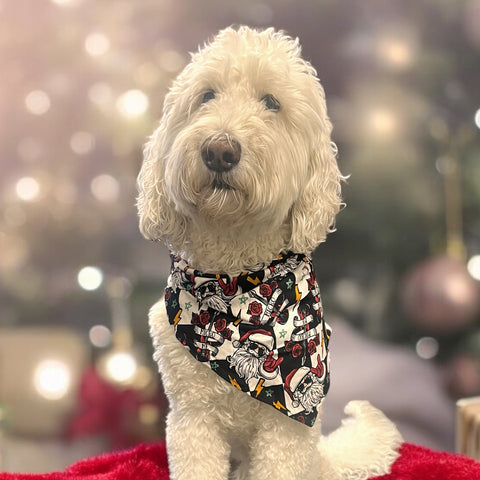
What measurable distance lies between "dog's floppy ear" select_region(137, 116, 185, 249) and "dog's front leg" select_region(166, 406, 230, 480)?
335 mm

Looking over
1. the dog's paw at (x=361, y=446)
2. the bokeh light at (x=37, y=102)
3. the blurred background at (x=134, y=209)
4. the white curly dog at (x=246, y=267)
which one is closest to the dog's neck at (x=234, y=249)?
the white curly dog at (x=246, y=267)

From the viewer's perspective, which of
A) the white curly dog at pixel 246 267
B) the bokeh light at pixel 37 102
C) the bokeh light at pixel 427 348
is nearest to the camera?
the white curly dog at pixel 246 267

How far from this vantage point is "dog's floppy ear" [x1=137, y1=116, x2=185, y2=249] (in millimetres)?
1226

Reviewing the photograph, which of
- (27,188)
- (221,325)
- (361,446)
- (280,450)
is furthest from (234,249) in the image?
(27,188)

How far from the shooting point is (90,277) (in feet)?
6.32

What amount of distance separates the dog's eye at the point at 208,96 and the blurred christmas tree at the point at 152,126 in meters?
0.75

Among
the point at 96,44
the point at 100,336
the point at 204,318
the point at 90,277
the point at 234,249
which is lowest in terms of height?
the point at 204,318

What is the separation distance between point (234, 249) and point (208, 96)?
277mm

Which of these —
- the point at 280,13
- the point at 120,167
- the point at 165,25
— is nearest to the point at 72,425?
the point at 120,167

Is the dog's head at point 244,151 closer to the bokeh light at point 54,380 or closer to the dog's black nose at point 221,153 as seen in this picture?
the dog's black nose at point 221,153

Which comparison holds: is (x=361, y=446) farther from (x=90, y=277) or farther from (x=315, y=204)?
(x=90, y=277)

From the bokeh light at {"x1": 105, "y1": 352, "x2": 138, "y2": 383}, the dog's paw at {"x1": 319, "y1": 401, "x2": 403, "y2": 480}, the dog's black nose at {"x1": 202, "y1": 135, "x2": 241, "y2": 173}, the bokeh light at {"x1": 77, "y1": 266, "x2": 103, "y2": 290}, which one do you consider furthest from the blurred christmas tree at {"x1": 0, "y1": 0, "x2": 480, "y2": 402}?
the dog's black nose at {"x1": 202, "y1": 135, "x2": 241, "y2": 173}

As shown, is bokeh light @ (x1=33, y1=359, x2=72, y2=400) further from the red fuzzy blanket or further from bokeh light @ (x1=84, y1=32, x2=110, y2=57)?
bokeh light @ (x1=84, y1=32, x2=110, y2=57)

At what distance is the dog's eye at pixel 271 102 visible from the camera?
1.17 meters
